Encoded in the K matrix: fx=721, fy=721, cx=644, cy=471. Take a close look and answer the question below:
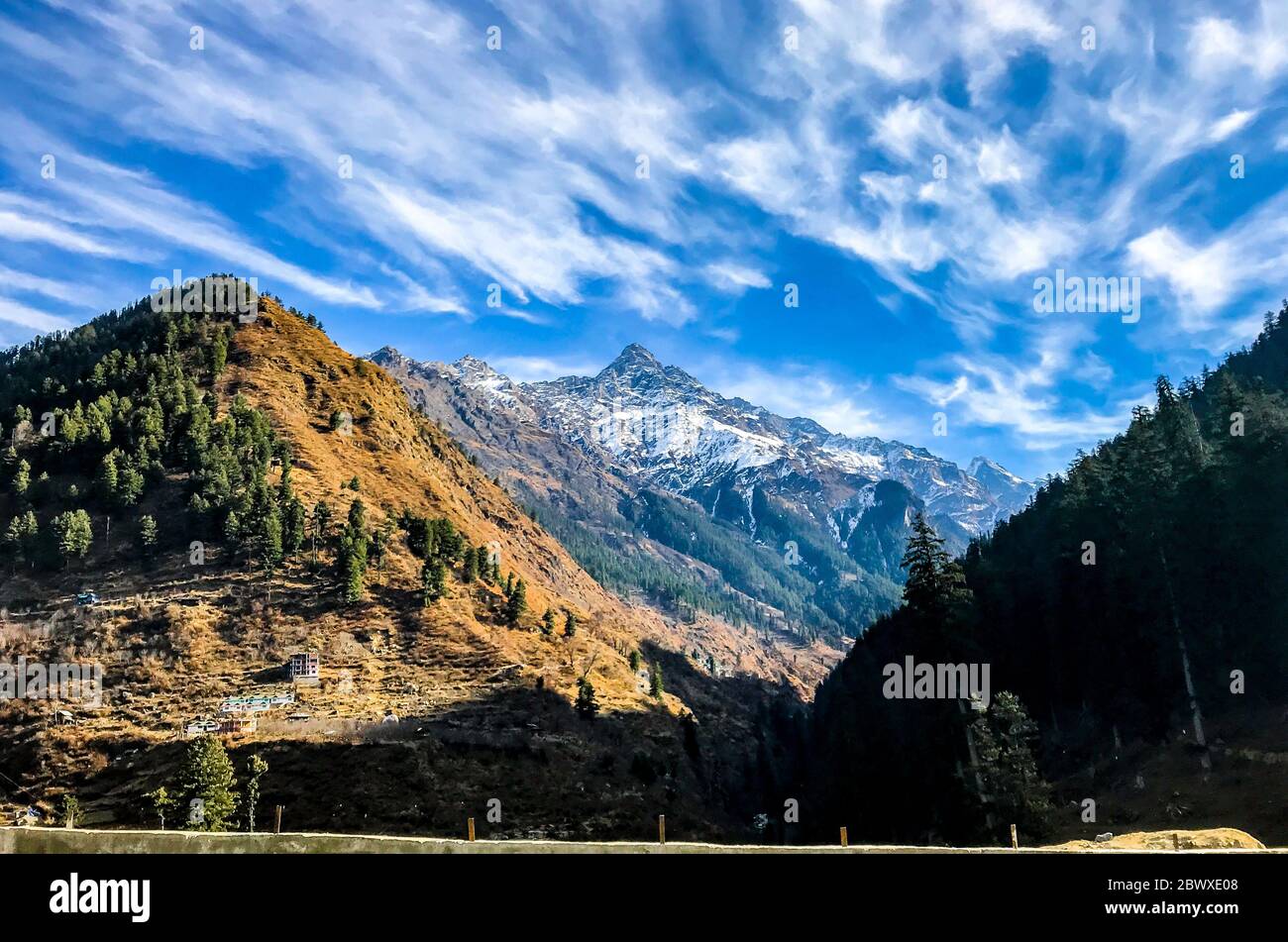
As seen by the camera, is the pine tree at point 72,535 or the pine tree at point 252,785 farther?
the pine tree at point 72,535

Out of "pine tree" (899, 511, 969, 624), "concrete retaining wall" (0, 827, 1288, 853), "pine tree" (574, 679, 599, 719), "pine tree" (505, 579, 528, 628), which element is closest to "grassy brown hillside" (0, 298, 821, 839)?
"pine tree" (574, 679, 599, 719)

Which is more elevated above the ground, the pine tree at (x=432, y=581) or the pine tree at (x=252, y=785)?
the pine tree at (x=432, y=581)

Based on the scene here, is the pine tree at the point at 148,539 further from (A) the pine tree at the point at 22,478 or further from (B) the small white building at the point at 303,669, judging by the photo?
(B) the small white building at the point at 303,669

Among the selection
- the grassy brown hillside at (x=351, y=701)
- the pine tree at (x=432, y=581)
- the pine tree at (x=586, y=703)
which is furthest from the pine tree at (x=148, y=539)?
the pine tree at (x=586, y=703)

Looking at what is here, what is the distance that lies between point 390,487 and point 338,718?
76674 mm

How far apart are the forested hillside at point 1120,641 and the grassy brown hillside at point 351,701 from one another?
1289 inches

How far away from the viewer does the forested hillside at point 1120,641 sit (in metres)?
44.4

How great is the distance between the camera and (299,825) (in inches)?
2549

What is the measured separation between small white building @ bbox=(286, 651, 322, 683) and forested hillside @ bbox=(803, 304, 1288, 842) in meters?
68.1

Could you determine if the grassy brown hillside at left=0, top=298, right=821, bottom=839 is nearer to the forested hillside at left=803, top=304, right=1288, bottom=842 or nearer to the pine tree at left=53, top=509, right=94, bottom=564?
the pine tree at left=53, top=509, right=94, bottom=564

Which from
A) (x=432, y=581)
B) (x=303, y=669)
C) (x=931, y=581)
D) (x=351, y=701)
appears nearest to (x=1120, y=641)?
(x=931, y=581)

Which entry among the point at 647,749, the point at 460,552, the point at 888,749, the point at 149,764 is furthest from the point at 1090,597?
the point at 460,552

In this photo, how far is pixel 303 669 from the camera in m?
92.9
